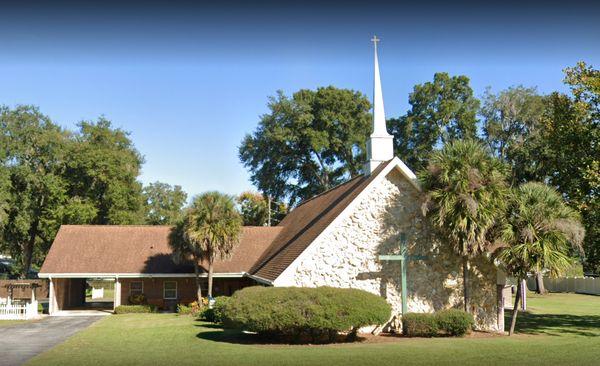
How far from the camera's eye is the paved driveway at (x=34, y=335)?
56.1 ft

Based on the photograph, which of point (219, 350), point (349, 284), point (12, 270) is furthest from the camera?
point (12, 270)

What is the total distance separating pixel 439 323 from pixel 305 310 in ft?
17.7

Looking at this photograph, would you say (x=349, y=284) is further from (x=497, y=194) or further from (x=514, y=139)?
(x=514, y=139)

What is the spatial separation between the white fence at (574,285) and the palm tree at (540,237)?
3464 cm

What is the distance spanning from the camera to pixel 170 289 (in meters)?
35.6

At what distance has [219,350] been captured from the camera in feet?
56.3

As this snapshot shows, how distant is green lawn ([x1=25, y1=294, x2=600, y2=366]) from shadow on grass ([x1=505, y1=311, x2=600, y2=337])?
0.04 m

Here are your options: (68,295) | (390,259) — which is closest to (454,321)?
(390,259)

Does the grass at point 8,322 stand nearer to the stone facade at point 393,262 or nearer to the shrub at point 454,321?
the stone facade at point 393,262

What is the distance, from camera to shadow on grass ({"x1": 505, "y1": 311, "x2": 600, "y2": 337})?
2281 centimetres

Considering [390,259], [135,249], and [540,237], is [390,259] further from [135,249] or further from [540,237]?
[135,249]

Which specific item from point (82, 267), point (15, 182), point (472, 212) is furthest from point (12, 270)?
point (472, 212)

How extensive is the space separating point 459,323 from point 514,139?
29.4 metres

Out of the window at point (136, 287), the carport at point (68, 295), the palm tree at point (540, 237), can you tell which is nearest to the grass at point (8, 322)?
the carport at point (68, 295)
